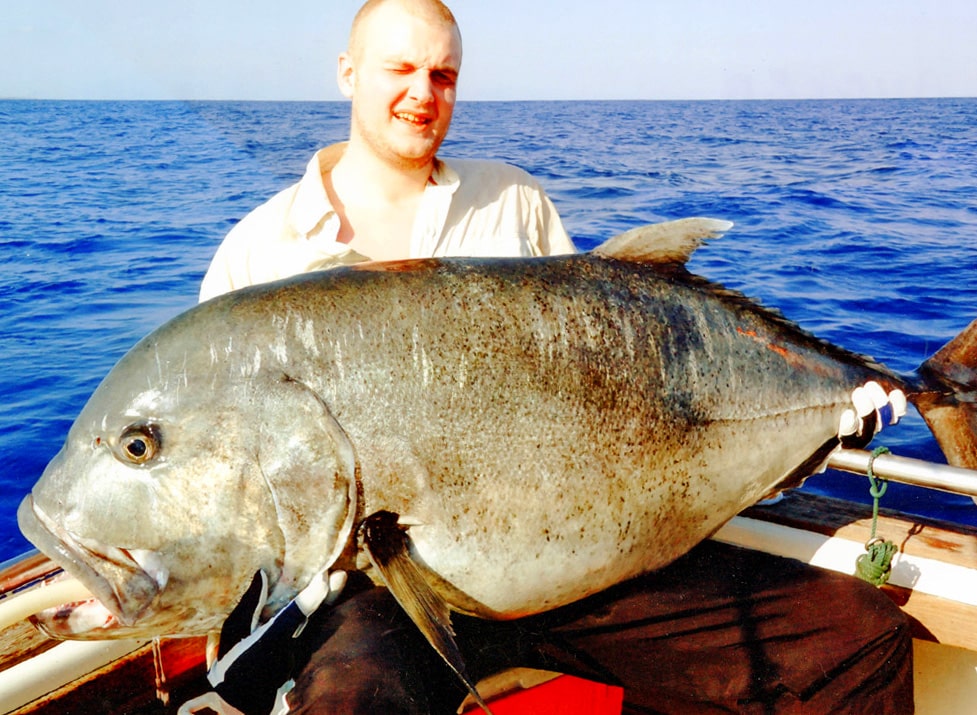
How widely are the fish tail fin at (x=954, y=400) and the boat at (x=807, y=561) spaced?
0.72 feet

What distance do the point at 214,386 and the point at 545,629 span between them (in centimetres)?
128

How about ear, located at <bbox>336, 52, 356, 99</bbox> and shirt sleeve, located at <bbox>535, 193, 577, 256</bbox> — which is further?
shirt sleeve, located at <bbox>535, 193, 577, 256</bbox>

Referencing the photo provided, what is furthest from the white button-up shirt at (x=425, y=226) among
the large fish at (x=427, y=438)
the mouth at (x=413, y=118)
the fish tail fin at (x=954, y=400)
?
the fish tail fin at (x=954, y=400)

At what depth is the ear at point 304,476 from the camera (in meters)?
1.82

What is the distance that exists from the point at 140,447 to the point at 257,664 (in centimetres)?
74

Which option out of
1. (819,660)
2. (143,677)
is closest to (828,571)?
(819,660)

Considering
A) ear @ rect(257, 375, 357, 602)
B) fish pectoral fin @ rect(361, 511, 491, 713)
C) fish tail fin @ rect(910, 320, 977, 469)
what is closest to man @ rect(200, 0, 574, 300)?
ear @ rect(257, 375, 357, 602)

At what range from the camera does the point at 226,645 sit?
1974 mm

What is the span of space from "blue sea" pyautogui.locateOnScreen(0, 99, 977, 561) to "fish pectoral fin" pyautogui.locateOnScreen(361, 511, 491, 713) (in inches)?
58.8

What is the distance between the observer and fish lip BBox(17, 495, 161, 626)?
1.77 metres

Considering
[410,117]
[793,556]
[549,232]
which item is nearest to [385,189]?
[410,117]

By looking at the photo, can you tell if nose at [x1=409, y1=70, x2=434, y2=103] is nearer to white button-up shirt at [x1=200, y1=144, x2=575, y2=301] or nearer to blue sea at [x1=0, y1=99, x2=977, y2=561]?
white button-up shirt at [x1=200, y1=144, x2=575, y2=301]

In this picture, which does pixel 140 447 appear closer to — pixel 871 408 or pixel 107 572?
pixel 107 572

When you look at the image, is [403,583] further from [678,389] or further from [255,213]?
[255,213]
